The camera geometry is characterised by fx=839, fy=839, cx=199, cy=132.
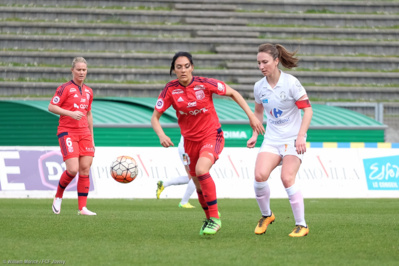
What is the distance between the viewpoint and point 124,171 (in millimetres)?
14227

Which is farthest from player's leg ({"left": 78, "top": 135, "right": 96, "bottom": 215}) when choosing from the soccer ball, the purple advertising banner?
the purple advertising banner

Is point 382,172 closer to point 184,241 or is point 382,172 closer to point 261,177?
point 261,177

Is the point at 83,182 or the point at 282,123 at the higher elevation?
the point at 282,123

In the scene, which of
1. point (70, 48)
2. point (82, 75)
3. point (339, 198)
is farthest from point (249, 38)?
point (82, 75)

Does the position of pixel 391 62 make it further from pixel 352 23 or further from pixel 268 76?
pixel 268 76

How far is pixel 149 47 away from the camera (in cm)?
3372

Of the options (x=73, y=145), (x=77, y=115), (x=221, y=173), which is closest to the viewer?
(x=77, y=115)

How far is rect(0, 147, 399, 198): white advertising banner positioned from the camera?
1841 centimetres

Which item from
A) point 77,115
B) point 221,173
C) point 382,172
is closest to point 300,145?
point 77,115

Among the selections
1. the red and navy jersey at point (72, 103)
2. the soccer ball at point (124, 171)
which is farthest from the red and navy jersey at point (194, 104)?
the soccer ball at point (124, 171)

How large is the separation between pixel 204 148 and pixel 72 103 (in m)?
3.62

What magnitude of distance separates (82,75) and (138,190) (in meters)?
7.48

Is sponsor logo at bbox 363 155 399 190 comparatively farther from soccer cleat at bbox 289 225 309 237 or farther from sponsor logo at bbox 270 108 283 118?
sponsor logo at bbox 270 108 283 118

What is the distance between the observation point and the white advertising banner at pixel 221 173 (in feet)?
60.4
